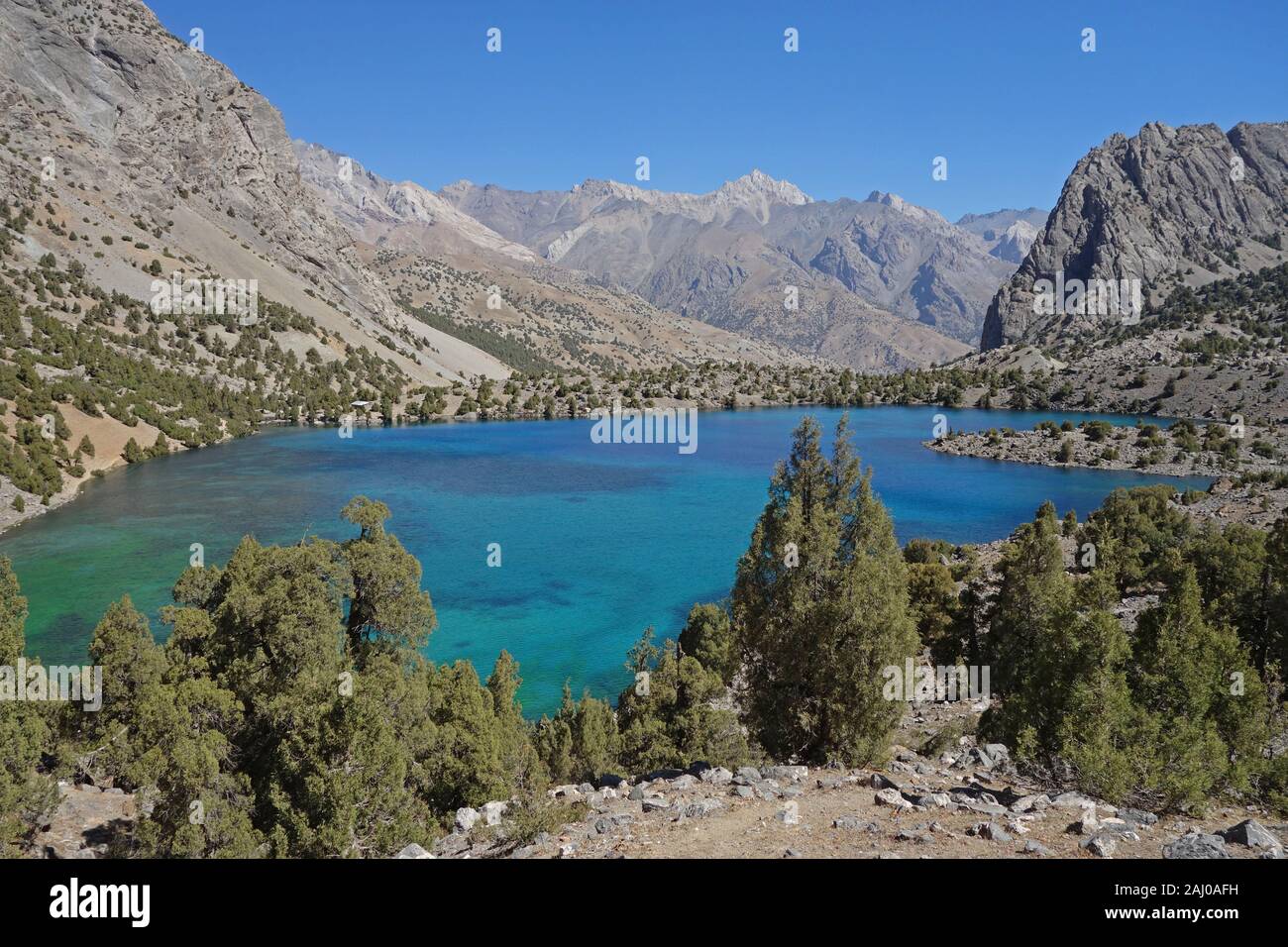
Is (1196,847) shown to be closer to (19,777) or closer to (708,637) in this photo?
(708,637)

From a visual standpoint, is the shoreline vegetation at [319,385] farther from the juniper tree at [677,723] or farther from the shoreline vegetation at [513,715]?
the juniper tree at [677,723]

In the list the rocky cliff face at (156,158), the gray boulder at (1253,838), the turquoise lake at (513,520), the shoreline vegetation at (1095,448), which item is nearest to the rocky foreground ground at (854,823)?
the gray boulder at (1253,838)

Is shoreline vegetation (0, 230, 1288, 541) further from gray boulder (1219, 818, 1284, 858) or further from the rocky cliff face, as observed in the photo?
gray boulder (1219, 818, 1284, 858)

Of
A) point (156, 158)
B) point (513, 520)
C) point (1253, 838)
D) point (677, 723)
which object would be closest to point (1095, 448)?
point (513, 520)

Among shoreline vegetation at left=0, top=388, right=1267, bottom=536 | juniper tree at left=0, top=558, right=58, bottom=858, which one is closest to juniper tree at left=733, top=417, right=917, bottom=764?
juniper tree at left=0, top=558, right=58, bottom=858

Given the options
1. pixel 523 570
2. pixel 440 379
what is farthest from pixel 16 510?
pixel 440 379
